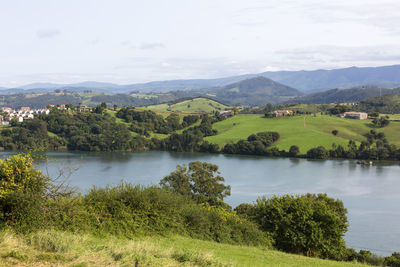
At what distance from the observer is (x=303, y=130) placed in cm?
7481

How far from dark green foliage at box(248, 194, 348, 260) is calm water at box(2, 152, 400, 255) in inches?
453

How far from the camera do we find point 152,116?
94.4m

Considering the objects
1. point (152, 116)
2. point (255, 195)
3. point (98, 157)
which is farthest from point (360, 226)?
point (152, 116)

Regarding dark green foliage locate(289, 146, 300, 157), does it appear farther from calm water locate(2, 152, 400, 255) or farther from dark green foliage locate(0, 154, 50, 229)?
dark green foliage locate(0, 154, 50, 229)

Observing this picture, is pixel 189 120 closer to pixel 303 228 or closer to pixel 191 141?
pixel 191 141

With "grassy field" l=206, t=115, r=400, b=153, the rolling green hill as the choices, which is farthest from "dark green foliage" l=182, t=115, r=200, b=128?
the rolling green hill

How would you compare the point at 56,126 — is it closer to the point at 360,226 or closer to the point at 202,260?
the point at 360,226

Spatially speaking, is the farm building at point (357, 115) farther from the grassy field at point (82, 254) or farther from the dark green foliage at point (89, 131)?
the grassy field at point (82, 254)

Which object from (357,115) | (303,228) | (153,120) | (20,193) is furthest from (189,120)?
(20,193)

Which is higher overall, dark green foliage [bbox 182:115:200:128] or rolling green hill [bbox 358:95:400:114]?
rolling green hill [bbox 358:95:400:114]

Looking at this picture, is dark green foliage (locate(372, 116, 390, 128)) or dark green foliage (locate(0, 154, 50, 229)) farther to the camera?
dark green foliage (locate(372, 116, 390, 128))

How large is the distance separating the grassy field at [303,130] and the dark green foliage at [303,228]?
53060 millimetres

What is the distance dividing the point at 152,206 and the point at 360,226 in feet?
75.2

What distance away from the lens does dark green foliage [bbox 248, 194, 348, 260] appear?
45.5 ft
